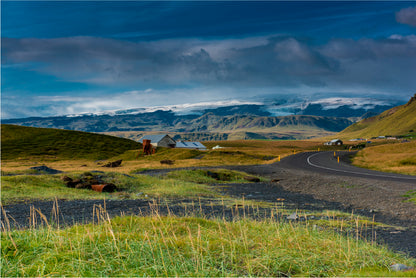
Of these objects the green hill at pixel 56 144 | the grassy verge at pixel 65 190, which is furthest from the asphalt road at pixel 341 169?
the green hill at pixel 56 144

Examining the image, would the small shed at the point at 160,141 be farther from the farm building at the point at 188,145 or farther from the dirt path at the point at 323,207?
the dirt path at the point at 323,207

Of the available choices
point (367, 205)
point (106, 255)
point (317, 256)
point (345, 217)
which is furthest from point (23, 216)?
point (367, 205)

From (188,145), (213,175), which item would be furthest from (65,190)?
(188,145)

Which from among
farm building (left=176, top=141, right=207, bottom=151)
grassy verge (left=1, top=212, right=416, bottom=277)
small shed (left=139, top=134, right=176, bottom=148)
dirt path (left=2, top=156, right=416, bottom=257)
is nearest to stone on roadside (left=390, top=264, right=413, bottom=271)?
grassy verge (left=1, top=212, right=416, bottom=277)

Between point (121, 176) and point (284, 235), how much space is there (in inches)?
875

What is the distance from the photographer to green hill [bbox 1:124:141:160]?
90.7 m

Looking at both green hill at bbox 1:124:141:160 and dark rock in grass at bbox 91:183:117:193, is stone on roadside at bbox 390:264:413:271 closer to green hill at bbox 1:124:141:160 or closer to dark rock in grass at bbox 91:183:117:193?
dark rock in grass at bbox 91:183:117:193

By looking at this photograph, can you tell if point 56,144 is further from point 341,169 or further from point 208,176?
point 341,169

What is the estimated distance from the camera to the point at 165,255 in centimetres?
Answer: 704

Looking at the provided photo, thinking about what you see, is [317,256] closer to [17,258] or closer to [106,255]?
[106,255]

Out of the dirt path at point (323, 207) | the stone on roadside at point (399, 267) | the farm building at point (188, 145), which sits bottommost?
the farm building at point (188, 145)

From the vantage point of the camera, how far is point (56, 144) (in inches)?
4038

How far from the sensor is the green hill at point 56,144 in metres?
90.7

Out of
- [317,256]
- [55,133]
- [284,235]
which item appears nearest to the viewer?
[317,256]
